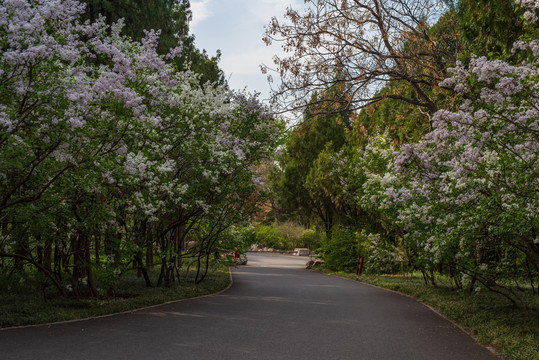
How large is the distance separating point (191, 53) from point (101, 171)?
15.7 metres

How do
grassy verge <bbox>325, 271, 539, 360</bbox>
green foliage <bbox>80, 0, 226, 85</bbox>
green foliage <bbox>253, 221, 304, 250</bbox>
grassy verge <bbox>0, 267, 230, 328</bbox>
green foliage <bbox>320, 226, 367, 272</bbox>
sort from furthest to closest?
green foliage <bbox>253, 221, 304, 250</bbox>, green foliage <bbox>320, 226, 367, 272</bbox>, green foliage <bbox>80, 0, 226, 85</bbox>, grassy verge <bbox>0, 267, 230, 328</bbox>, grassy verge <bbox>325, 271, 539, 360</bbox>

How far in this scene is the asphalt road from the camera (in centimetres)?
708

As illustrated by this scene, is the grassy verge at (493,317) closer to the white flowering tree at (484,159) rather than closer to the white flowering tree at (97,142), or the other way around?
the white flowering tree at (484,159)

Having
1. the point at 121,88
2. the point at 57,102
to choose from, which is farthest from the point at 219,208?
the point at 57,102

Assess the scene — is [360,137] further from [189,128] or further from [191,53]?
[189,128]

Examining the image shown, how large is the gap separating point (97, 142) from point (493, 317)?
845cm

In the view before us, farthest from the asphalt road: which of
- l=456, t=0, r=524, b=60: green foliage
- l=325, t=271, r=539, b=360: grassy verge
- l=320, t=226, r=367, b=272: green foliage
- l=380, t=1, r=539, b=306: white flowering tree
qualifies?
l=320, t=226, r=367, b=272: green foliage

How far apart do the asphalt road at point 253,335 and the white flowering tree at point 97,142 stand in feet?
7.12

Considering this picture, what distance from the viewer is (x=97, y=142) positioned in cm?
894

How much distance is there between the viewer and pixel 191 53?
23.5 m

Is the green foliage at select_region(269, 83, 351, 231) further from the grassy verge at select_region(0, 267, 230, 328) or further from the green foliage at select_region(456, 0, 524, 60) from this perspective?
the green foliage at select_region(456, 0, 524, 60)

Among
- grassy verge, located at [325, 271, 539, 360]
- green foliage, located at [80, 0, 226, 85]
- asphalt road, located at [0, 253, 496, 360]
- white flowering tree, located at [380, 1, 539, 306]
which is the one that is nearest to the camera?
asphalt road, located at [0, 253, 496, 360]

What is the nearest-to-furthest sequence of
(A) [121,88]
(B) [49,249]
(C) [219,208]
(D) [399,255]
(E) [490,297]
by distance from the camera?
(A) [121,88] → (B) [49,249] → (E) [490,297] → (C) [219,208] → (D) [399,255]

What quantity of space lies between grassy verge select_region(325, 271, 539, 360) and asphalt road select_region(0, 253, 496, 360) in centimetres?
32
